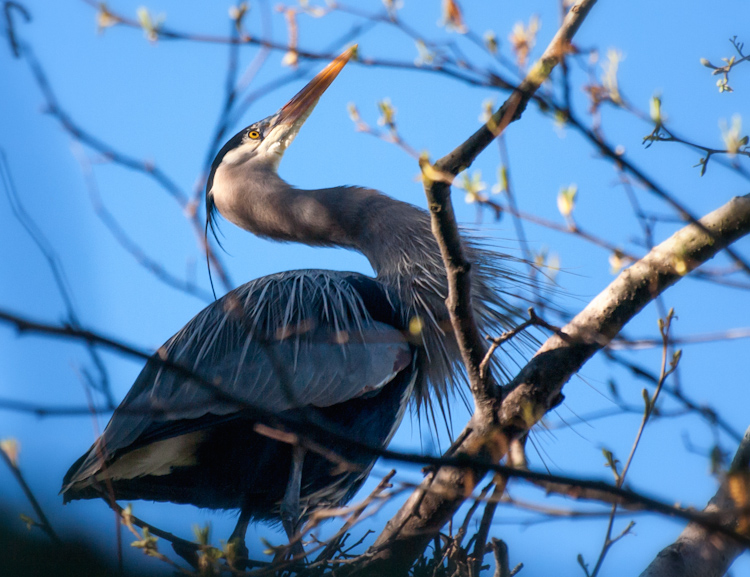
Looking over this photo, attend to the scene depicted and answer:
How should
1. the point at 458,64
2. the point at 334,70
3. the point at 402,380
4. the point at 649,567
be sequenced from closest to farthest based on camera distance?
the point at 458,64, the point at 649,567, the point at 402,380, the point at 334,70

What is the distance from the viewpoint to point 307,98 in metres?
4.33

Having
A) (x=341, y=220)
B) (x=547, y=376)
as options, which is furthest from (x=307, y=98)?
(x=547, y=376)

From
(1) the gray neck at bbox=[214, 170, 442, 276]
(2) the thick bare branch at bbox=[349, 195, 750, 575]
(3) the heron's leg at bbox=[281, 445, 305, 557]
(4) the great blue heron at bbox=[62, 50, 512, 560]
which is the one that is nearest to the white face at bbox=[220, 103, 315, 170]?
(1) the gray neck at bbox=[214, 170, 442, 276]

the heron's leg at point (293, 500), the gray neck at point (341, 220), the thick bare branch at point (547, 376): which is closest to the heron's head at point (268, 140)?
the gray neck at point (341, 220)

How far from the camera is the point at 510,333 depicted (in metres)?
1.72

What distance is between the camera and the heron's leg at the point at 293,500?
2.93 meters

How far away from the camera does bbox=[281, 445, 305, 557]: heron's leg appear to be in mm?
2928

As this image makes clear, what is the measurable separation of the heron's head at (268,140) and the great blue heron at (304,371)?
614mm

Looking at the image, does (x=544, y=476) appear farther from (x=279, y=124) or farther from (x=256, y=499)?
(x=279, y=124)

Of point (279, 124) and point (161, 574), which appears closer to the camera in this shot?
point (161, 574)

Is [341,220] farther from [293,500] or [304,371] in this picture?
[293,500]

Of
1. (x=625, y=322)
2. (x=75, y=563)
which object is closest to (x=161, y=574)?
(x=75, y=563)

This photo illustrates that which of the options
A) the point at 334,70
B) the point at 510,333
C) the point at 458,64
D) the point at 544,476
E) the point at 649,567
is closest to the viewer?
the point at 544,476

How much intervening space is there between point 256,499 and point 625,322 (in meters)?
1.94
